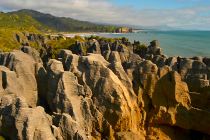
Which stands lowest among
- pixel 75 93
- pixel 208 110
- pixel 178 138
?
pixel 178 138

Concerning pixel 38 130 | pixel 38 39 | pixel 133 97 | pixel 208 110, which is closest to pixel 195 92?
pixel 208 110

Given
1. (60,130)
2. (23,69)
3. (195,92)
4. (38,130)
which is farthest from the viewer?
(195,92)

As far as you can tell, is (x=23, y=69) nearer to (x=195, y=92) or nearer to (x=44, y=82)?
(x=44, y=82)

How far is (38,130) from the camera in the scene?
16000 millimetres

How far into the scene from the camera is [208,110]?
23781 millimetres

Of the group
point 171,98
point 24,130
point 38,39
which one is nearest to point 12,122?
point 24,130

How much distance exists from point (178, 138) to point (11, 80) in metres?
10.2

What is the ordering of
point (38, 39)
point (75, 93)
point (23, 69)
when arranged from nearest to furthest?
1. point (75, 93)
2. point (23, 69)
3. point (38, 39)

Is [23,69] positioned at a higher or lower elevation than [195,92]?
higher

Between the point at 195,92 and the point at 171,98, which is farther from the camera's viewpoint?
the point at 195,92

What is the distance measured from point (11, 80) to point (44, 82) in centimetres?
247

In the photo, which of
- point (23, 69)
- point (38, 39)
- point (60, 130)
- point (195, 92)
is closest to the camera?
point (60, 130)

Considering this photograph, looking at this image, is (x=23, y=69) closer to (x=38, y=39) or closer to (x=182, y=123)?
(x=182, y=123)

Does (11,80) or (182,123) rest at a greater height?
(11,80)
